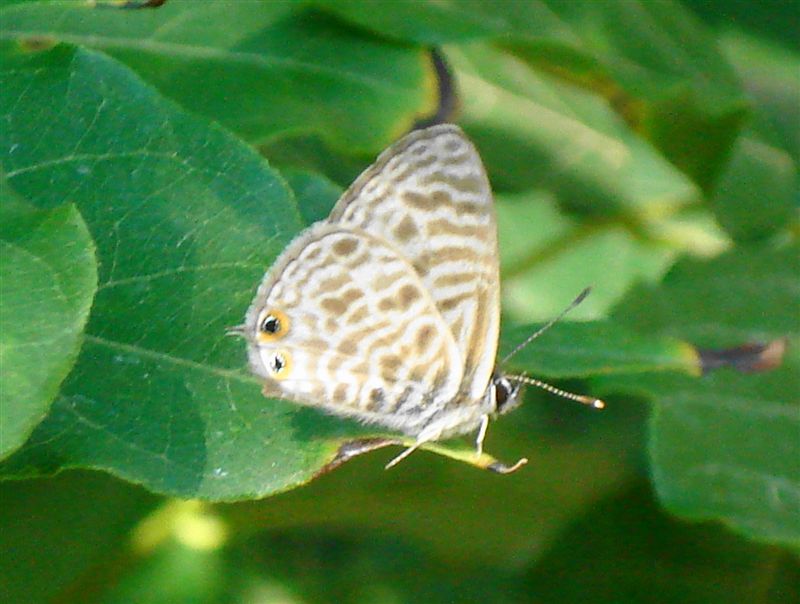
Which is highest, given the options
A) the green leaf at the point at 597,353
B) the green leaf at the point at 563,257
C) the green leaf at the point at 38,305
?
the green leaf at the point at 38,305

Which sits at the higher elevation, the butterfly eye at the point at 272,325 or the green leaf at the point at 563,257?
the butterfly eye at the point at 272,325

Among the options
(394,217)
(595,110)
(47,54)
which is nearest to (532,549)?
(394,217)

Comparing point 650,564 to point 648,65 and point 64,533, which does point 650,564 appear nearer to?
point 648,65

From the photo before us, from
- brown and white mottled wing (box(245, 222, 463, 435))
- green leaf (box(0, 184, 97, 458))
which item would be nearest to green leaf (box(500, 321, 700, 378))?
brown and white mottled wing (box(245, 222, 463, 435))

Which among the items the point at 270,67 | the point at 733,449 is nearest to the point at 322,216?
the point at 270,67

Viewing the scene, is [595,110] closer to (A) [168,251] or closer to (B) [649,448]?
(B) [649,448]

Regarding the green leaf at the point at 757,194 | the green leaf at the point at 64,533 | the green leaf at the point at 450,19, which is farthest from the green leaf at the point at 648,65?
the green leaf at the point at 64,533

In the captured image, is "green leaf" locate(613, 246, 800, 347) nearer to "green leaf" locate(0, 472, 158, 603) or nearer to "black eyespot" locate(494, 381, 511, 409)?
"black eyespot" locate(494, 381, 511, 409)

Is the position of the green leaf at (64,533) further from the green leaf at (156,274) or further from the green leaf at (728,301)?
the green leaf at (728,301)
